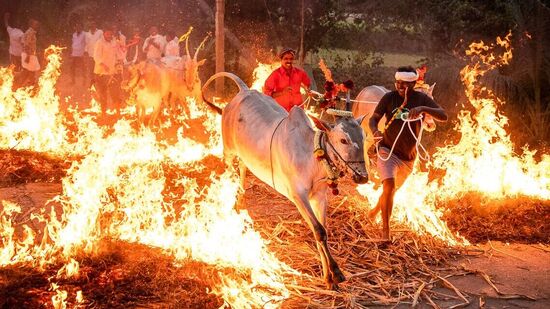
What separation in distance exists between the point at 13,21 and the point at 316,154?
2551cm

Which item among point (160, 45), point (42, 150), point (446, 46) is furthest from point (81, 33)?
point (446, 46)

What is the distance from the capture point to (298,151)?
6320mm

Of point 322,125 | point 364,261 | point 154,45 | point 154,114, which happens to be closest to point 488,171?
point 364,261

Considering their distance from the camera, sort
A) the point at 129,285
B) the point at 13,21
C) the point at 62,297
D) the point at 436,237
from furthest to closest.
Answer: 1. the point at 13,21
2. the point at 436,237
3. the point at 129,285
4. the point at 62,297

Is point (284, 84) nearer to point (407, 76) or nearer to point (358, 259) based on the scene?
point (407, 76)

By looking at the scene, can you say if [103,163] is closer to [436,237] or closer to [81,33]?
[436,237]

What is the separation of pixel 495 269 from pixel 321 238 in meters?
2.14

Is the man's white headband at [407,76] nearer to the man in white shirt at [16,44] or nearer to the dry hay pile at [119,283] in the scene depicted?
the dry hay pile at [119,283]

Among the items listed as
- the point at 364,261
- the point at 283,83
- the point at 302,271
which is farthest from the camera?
the point at 283,83

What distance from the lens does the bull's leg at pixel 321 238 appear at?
6055 mm

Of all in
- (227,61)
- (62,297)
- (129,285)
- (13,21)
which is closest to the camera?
(62,297)

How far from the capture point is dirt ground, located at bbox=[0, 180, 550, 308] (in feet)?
20.0

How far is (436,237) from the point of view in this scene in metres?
7.52

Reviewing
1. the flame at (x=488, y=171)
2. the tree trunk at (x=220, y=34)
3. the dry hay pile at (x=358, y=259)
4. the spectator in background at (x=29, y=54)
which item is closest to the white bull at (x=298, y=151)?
the dry hay pile at (x=358, y=259)
